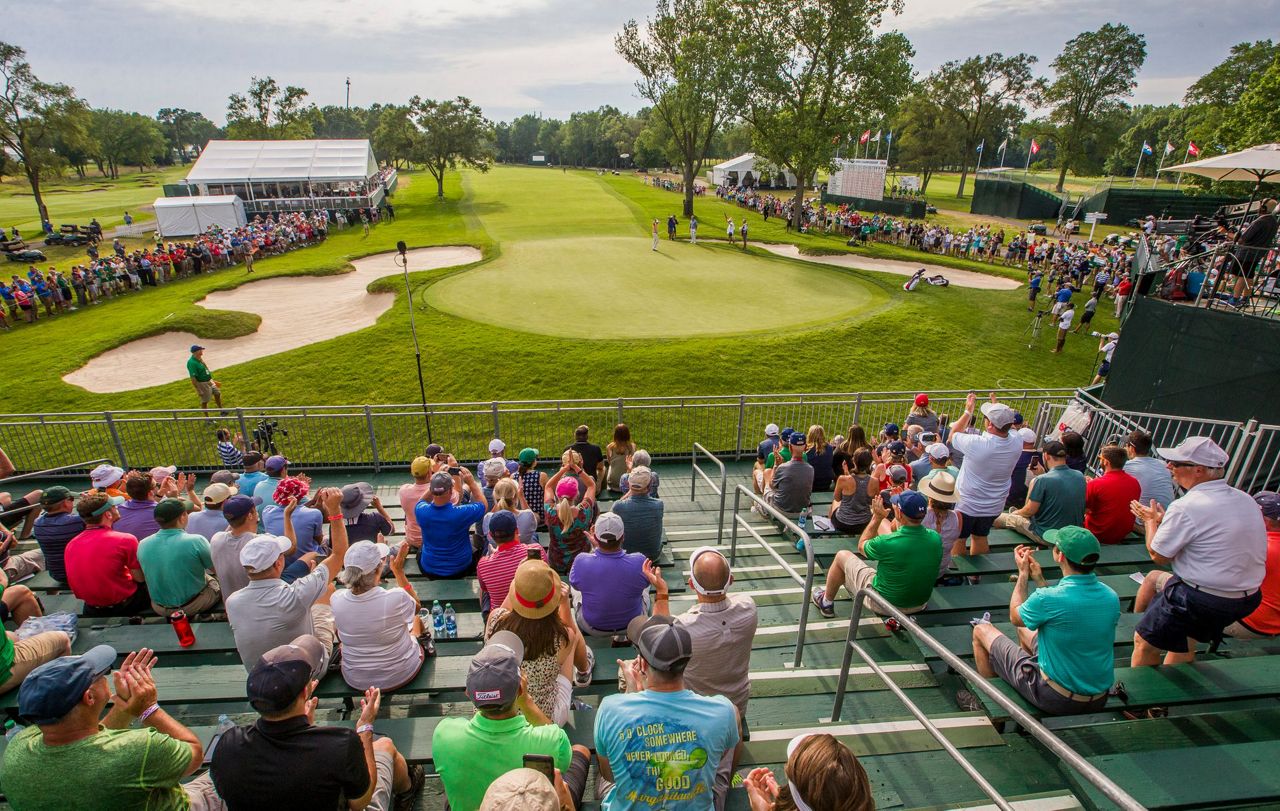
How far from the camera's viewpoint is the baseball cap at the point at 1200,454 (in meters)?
4.52

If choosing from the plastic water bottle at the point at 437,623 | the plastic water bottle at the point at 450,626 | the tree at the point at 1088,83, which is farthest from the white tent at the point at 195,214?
the tree at the point at 1088,83

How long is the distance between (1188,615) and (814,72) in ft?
118

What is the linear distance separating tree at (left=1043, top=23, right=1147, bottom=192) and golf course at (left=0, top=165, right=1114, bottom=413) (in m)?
46.4

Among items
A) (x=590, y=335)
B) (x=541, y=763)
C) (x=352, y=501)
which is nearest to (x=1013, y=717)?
(x=541, y=763)

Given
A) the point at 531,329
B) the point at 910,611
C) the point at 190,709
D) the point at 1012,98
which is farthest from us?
the point at 1012,98

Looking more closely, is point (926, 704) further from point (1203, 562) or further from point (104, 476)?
point (104, 476)

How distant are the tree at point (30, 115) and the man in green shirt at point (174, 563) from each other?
52557mm

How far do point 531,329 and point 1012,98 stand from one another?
72921 millimetres

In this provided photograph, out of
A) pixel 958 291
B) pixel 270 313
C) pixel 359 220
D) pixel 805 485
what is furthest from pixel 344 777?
pixel 359 220

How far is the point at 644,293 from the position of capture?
73.1 feet

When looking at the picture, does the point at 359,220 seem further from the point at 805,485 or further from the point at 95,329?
the point at 805,485

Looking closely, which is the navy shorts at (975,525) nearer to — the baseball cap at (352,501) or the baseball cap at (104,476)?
the baseball cap at (352,501)

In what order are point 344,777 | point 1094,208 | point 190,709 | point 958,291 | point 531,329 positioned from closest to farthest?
point 344,777, point 190,709, point 531,329, point 958,291, point 1094,208

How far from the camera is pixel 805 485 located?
7691 millimetres
